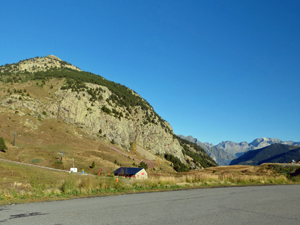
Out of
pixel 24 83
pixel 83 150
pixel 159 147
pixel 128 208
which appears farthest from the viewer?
pixel 159 147

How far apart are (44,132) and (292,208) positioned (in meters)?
70.7

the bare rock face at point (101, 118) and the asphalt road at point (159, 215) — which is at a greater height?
the bare rock face at point (101, 118)

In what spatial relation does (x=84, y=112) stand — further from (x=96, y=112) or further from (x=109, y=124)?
(x=109, y=124)

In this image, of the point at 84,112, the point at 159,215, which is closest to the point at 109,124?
the point at 84,112

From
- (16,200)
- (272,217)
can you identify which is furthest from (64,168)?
(272,217)

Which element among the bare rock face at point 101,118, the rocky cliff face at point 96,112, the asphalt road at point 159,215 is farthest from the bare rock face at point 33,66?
the asphalt road at point 159,215

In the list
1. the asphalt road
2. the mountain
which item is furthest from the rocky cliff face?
the asphalt road

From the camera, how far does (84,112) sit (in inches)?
3521

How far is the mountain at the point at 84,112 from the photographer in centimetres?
7425

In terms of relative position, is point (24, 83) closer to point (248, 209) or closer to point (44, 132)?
point (44, 132)

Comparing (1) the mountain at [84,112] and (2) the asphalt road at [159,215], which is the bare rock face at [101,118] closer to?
(1) the mountain at [84,112]

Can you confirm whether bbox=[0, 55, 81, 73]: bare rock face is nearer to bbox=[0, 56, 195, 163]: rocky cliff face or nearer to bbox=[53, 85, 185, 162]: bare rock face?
bbox=[0, 56, 195, 163]: rocky cliff face

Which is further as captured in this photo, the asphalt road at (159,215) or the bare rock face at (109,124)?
→ the bare rock face at (109,124)

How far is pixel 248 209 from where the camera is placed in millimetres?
8578
